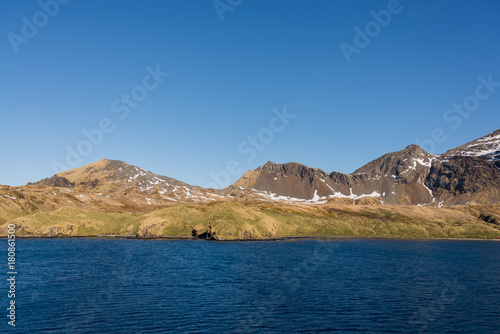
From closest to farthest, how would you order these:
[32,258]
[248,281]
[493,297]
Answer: [493,297]
[248,281]
[32,258]

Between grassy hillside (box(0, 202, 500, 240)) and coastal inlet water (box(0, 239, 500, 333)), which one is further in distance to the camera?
grassy hillside (box(0, 202, 500, 240))

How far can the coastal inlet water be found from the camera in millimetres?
33759

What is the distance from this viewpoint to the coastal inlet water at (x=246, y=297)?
3376 centimetres

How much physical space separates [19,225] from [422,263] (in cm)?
13680

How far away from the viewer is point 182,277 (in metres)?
54.9

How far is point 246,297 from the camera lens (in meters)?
43.7

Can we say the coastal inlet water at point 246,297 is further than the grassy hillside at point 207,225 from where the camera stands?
No

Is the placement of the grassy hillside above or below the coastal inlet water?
above

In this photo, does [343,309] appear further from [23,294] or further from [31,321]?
[23,294]

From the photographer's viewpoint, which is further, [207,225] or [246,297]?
[207,225]

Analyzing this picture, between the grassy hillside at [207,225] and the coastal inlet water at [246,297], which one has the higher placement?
the grassy hillside at [207,225]

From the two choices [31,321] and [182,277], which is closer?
[31,321]

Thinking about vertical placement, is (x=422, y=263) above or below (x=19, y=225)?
below

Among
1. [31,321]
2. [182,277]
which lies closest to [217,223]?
[182,277]
